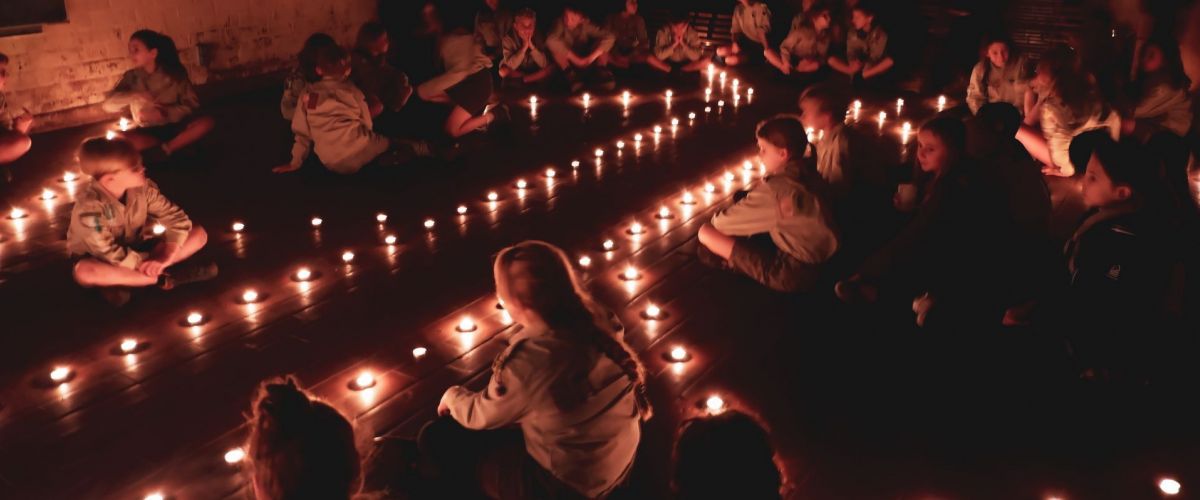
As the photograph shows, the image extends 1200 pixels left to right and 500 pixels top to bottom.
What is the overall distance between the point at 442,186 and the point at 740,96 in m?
3.56

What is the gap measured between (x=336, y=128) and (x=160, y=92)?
134cm

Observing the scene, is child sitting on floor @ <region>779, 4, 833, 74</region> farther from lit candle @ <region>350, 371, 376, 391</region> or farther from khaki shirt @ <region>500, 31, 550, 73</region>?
lit candle @ <region>350, 371, 376, 391</region>

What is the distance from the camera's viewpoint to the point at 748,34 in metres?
9.32

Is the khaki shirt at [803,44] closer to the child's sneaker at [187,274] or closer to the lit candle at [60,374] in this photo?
the child's sneaker at [187,274]

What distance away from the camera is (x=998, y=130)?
14.1 ft

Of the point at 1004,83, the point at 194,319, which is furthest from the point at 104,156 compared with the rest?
the point at 1004,83

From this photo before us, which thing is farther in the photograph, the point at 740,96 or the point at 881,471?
the point at 740,96

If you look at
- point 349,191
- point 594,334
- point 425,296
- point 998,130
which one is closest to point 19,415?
point 425,296

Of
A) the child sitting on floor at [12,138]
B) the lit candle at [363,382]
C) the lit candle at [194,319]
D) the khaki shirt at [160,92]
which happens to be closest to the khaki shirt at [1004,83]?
the lit candle at [363,382]

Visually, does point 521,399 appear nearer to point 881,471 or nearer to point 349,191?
point 881,471

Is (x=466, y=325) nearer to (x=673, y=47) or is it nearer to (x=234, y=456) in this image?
(x=234, y=456)

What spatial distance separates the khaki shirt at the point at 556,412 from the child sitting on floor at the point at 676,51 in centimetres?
684

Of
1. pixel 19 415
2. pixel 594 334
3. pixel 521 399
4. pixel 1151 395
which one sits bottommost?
→ pixel 1151 395

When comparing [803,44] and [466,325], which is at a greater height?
[803,44]
